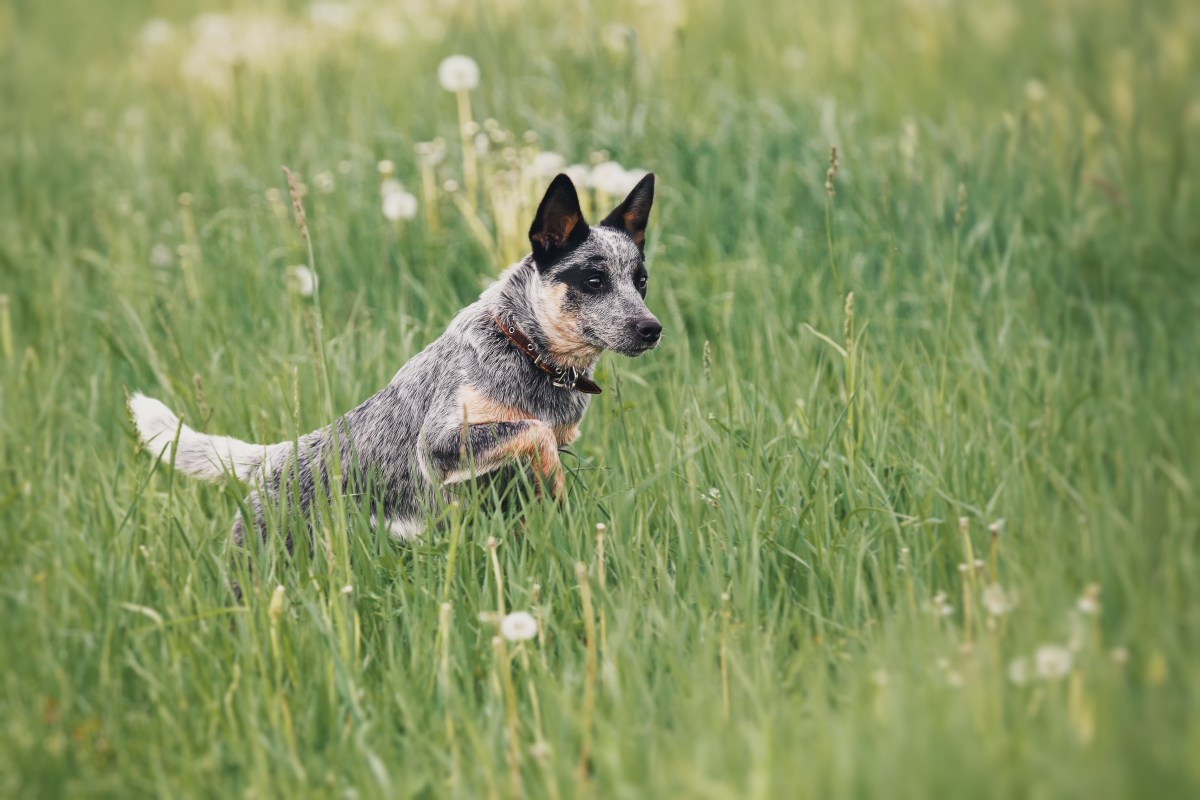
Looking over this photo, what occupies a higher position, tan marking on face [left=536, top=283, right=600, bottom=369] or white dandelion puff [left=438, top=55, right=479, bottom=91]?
white dandelion puff [left=438, top=55, right=479, bottom=91]

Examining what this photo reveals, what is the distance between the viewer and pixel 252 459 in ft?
14.2

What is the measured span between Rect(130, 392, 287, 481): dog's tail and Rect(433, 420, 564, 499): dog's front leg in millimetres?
703

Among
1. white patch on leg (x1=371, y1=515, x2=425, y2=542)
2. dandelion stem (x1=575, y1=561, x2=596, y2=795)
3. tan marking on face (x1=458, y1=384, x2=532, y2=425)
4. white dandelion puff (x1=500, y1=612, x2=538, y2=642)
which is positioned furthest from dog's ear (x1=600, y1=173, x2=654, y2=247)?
white dandelion puff (x1=500, y1=612, x2=538, y2=642)

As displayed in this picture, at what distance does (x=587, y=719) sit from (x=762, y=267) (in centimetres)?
325

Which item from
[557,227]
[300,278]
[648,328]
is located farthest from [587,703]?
[300,278]

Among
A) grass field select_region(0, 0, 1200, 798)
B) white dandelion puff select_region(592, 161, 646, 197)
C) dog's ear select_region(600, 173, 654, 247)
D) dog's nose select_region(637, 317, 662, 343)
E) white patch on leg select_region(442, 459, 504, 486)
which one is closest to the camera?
grass field select_region(0, 0, 1200, 798)

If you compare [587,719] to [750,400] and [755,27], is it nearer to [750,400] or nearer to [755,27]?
[750,400]

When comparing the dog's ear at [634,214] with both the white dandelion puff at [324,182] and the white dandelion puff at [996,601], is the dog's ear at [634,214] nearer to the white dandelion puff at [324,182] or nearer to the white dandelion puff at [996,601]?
the white dandelion puff at [996,601]

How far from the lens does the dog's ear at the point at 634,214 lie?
441 centimetres

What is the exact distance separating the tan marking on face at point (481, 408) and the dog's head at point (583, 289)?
0.29m

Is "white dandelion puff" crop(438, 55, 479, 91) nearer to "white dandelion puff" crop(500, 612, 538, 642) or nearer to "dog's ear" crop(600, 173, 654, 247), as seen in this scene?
"dog's ear" crop(600, 173, 654, 247)

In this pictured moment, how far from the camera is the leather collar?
13.9ft

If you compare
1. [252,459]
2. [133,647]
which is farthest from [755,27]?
[133,647]

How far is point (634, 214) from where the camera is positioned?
175 inches
